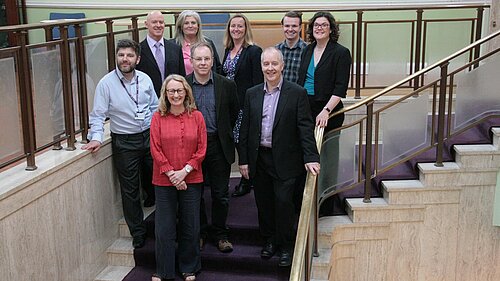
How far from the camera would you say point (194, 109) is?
4.22 m

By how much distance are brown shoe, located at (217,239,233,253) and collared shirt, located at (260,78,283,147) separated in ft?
2.93

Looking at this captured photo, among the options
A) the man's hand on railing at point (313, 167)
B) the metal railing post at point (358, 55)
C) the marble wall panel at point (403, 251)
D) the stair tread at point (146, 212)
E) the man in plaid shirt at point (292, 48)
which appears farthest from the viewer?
the metal railing post at point (358, 55)

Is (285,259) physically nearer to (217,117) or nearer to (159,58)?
(217,117)

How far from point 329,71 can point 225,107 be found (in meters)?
0.83

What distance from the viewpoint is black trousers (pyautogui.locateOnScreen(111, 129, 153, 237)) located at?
15.1 ft

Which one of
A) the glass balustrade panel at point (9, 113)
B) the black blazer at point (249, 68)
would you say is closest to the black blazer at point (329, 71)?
the black blazer at point (249, 68)

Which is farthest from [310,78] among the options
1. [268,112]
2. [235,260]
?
[235,260]

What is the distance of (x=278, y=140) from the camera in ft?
13.7

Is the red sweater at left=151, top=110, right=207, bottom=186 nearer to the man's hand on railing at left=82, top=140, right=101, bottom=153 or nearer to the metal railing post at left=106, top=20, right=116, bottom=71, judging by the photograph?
the man's hand on railing at left=82, top=140, right=101, bottom=153

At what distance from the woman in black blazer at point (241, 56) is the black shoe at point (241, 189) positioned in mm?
938

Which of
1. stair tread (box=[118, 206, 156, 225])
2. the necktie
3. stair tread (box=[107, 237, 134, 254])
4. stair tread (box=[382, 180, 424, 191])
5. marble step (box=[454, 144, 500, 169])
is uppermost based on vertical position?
the necktie

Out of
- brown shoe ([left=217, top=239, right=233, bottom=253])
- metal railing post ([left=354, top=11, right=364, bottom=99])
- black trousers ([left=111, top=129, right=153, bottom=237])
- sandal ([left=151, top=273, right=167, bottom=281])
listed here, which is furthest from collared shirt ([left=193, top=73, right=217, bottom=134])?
metal railing post ([left=354, top=11, right=364, bottom=99])

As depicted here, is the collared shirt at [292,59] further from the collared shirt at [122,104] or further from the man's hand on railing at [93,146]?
the man's hand on railing at [93,146]

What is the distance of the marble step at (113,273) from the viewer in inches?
184
